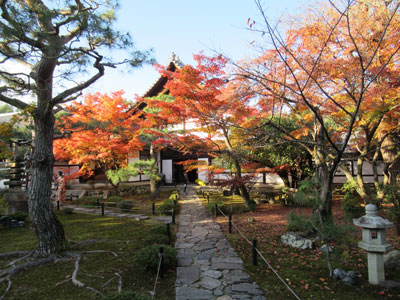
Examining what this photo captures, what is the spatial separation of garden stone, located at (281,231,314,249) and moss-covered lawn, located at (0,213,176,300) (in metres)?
3.21

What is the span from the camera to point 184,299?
3.75 m

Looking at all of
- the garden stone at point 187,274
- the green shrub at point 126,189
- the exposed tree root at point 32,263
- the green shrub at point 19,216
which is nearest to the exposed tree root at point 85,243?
the exposed tree root at point 32,263

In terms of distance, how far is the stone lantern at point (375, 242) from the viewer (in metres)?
3.97

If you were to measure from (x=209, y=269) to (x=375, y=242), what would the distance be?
9.67ft

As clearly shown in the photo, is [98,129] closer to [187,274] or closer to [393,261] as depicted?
[187,274]

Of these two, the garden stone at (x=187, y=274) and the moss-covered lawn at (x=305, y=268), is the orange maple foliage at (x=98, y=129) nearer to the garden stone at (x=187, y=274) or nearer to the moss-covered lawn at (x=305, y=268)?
the moss-covered lawn at (x=305, y=268)

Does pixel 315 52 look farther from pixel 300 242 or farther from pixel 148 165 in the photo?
pixel 148 165

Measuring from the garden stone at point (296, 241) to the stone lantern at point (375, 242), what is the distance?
188 cm

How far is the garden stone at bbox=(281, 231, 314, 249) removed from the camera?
6.03 meters

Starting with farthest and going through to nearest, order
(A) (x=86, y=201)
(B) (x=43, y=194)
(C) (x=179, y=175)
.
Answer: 1. (C) (x=179, y=175)
2. (A) (x=86, y=201)
3. (B) (x=43, y=194)

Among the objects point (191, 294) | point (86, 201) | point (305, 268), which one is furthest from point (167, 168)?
point (191, 294)

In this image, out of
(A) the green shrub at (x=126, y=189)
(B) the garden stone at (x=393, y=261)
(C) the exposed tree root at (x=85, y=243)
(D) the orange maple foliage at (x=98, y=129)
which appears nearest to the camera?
(B) the garden stone at (x=393, y=261)

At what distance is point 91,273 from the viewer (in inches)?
184

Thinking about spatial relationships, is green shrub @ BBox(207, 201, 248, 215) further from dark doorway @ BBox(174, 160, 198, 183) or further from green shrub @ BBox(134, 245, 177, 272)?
dark doorway @ BBox(174, 160, 198, 183)
